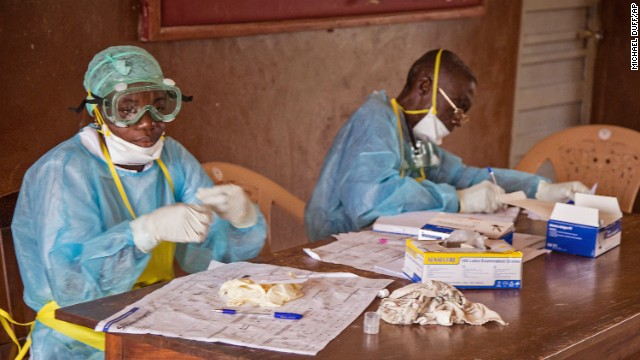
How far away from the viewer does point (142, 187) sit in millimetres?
2764

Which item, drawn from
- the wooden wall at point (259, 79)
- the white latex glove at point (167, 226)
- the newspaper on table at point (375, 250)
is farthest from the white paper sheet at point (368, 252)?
the wooden wall at point (259, 79)

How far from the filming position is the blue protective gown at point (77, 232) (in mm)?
2533

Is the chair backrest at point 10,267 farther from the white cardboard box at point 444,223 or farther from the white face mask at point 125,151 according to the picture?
the white cardboard box at point 444,223

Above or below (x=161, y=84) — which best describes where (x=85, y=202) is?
below

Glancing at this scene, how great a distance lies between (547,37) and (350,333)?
13.4 ft

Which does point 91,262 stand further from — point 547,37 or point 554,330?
point 547,37

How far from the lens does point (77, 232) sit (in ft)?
8.38

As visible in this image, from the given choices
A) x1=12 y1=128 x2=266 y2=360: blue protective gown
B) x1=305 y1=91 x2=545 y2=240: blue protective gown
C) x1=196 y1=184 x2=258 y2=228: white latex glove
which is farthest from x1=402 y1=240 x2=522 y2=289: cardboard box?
x1=305 y1=91 x2=545 y2=240: blue protective gown

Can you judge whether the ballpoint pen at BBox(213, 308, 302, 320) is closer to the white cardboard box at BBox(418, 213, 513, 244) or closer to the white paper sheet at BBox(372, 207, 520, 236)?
the white cardboard box at BBox(418, 213, 513, 244)

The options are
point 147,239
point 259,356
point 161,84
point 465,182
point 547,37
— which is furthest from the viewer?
point 547,37

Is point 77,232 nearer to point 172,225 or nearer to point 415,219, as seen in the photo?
point 172,225

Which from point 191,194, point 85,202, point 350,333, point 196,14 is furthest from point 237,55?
point 350,333

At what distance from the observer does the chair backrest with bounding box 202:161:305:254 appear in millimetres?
3381

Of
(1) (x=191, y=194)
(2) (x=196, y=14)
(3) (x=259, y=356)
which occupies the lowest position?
(3) (x=259, y=356)
